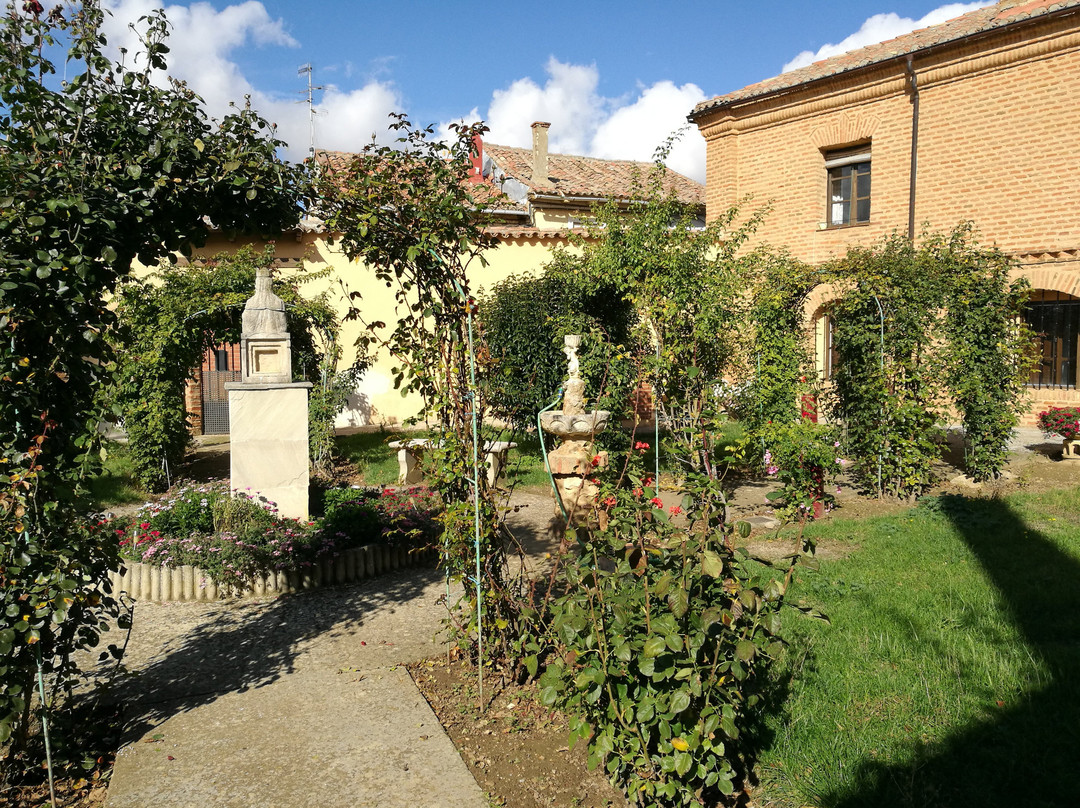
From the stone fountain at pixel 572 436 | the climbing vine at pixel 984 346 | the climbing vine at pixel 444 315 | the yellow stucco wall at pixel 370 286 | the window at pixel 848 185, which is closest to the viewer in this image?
the climbing vine at pixel 444 315

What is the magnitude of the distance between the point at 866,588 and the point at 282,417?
493 centimetres

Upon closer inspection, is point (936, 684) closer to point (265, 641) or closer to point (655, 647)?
point (655, 647)


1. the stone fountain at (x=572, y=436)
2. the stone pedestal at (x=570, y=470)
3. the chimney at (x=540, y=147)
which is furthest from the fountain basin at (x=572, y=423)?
the chimney at (x=540, y=147)

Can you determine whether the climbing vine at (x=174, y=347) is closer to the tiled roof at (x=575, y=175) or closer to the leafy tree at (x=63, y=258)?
the leafy tree at (x=63, y=258)

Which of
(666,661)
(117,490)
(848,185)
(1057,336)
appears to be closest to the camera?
(666,661)

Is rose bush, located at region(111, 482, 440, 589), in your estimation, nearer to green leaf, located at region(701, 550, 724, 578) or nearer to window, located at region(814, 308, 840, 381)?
green leaf, located at region(701, 550, 724, 578)

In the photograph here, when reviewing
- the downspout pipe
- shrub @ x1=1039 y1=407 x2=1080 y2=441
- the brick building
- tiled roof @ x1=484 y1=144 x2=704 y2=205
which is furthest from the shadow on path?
tiled roof @ x1=484 y1=144 x2=704 y2=205

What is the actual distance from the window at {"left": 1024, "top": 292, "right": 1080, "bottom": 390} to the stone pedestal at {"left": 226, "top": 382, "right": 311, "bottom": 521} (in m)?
11.8

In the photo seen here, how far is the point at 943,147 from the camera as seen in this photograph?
504 inches

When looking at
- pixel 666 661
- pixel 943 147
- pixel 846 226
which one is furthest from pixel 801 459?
pixel 943 147

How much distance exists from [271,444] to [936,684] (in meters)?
5.35

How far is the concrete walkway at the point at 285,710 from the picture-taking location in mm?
2977

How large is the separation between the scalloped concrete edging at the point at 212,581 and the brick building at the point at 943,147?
9.93 m

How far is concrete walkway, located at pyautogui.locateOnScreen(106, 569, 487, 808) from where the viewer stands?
2977 mm
